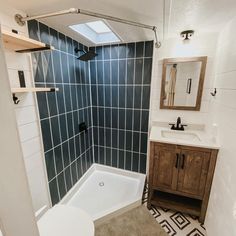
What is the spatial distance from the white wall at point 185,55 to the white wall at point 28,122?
142 cm

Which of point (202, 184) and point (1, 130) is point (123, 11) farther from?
point (202, 184)

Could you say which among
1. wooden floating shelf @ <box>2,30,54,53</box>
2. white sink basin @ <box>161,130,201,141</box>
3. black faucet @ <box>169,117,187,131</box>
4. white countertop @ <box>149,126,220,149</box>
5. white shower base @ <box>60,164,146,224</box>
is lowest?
white shower base @ <box>60,164,146,224</box>

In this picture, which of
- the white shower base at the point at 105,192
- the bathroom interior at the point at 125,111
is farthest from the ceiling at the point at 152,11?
the white shower base at the point at 105,192

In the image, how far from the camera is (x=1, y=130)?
0.31 metres

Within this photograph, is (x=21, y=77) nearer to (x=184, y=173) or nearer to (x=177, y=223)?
(x=184, y=173)

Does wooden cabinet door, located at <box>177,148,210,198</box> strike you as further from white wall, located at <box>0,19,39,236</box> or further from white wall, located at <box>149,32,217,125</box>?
white wall, located at <box>0,19,39,236</box>

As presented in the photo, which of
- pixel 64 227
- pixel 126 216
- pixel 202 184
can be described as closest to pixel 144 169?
pixel 126 216

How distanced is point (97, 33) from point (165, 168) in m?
1.92

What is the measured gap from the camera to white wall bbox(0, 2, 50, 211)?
3.60ft

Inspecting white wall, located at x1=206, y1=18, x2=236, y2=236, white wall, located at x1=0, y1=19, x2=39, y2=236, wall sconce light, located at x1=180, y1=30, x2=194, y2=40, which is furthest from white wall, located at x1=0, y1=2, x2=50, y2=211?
white wall, located at x1=206, y1=18, x2=236, y2=236

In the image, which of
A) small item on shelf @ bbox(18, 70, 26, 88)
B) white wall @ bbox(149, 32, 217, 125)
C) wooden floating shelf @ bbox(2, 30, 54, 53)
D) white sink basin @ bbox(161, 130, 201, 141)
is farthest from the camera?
white sink basin @ bbox(161, 130, 201, 141)

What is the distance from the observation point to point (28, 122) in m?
1.29

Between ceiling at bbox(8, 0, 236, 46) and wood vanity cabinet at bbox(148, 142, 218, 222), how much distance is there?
118cm

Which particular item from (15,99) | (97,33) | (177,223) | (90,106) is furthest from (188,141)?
(97,33)
